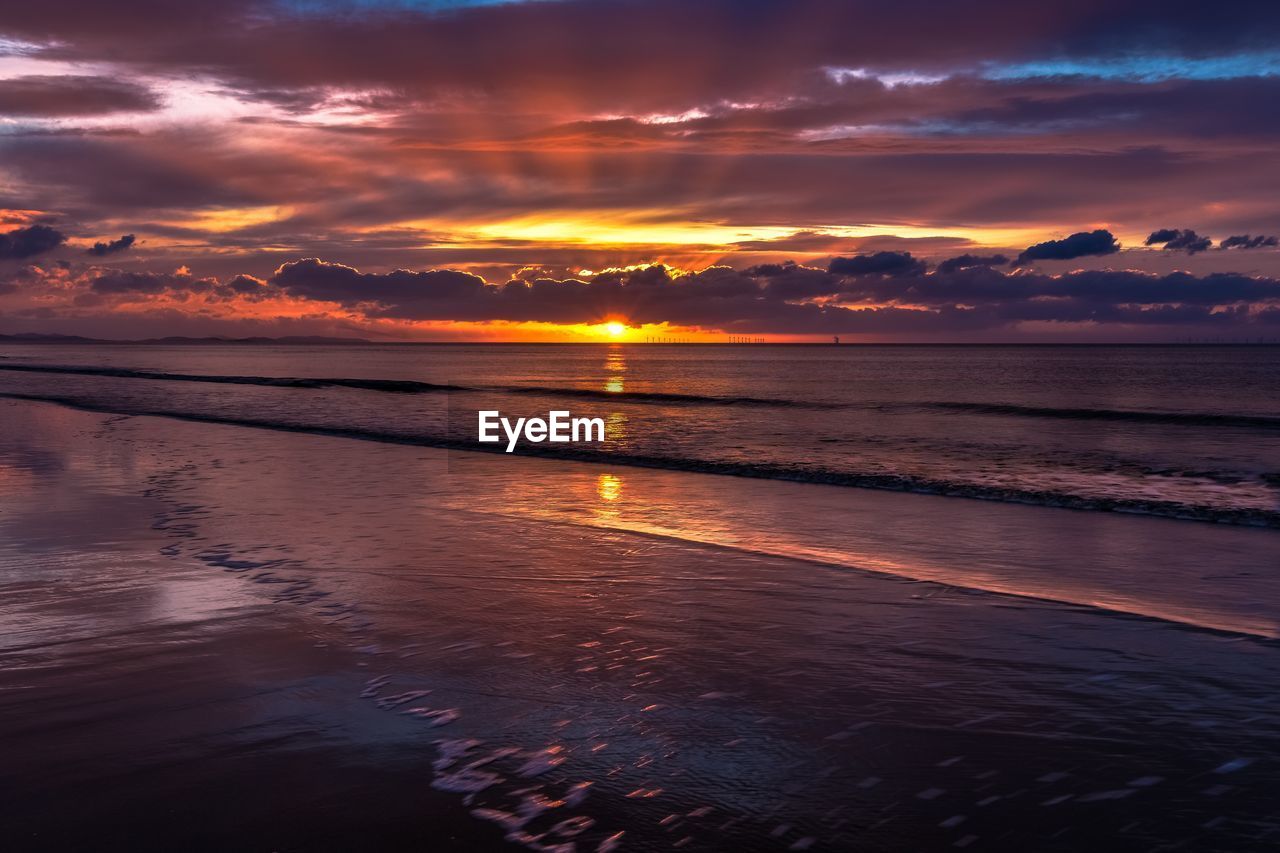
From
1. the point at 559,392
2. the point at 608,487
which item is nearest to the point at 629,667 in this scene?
the point at 608,487

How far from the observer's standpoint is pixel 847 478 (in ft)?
66.0

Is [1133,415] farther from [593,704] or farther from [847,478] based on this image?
[593,704]

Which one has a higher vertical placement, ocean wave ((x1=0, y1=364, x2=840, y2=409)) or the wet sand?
the wet sand

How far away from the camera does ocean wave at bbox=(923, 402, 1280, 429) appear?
136ft

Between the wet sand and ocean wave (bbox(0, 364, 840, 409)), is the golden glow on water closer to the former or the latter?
the wet sand

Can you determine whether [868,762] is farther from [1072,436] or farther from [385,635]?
[1072,436]

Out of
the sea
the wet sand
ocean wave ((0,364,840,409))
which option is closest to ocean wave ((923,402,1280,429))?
ocean wave ((0,364,840,409))

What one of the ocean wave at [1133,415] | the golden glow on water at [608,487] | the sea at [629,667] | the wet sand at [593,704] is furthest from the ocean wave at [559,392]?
the wet sand at [593,704]

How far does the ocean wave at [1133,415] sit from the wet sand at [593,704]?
34900 mm

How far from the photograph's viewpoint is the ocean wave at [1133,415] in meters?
41.5

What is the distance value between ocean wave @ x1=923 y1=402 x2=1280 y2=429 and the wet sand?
34900 mm

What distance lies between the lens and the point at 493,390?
7181 centimetres

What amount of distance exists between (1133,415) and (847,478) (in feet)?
109

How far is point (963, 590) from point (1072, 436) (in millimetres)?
27069
